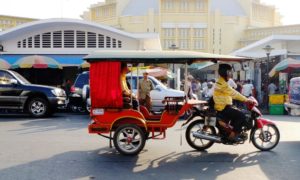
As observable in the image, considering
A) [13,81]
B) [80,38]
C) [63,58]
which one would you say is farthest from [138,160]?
[80,38]

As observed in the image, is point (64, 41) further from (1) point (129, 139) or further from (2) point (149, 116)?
(1) point (129, 139)

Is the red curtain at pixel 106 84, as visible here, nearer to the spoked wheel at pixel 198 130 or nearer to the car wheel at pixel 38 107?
the spoked wheel at pixel 198 130

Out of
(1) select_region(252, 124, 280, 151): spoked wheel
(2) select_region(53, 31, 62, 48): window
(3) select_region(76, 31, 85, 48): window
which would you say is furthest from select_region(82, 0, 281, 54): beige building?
(1) select_region(252, 124, 280, 151): spoked wheel

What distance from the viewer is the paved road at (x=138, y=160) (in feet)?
21.6

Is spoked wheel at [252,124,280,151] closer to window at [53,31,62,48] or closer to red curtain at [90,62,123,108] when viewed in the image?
red curtain at [90,62,123,108]

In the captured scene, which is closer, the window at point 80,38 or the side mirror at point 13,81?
the side mirror at point 13,81

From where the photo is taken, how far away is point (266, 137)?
857cm

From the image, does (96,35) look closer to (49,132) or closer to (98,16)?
(49,132)

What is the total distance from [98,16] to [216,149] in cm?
7174

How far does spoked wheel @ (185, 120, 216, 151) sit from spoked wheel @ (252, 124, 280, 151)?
92 cm

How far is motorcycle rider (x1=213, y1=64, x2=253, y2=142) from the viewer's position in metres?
8.09

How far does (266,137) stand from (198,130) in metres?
1.42

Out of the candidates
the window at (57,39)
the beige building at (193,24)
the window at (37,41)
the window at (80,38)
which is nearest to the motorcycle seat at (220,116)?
the window at (80,38)

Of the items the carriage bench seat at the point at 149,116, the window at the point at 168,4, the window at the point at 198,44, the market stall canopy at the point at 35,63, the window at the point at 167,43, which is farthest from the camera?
the window at the point at 168,4
